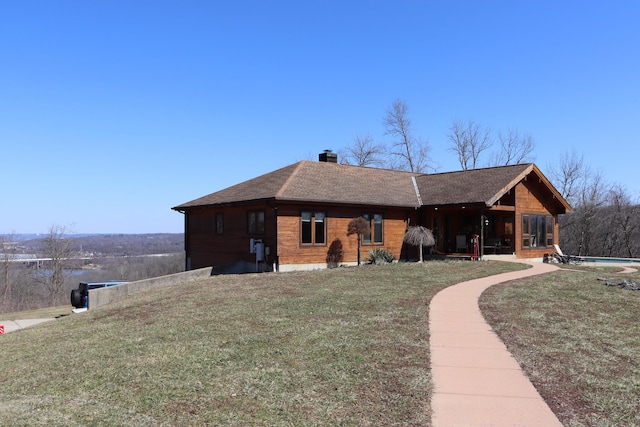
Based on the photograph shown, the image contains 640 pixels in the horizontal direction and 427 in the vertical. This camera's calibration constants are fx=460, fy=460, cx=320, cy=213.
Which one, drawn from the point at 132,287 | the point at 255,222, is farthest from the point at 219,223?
the point at 132,287

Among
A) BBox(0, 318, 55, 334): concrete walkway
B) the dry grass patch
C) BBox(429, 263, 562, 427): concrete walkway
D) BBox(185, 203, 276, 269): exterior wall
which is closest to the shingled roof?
the dry grass patch

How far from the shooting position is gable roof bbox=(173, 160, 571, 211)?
19.4 metres

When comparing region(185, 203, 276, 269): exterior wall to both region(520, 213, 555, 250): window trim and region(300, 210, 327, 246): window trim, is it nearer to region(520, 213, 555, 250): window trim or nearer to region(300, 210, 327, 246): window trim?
region(300, 210, 327, 246): window trim

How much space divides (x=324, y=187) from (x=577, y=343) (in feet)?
46.5

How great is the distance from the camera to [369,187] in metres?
22.4

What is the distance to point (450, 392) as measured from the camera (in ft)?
16.3

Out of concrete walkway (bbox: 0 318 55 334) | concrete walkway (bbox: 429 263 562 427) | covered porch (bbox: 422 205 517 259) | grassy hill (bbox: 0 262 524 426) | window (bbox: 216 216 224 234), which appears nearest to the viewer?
concrete walkway (bbox: 429 263 562 427)

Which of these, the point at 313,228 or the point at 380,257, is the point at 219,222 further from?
the point at 380,257

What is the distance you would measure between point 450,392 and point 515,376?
1078mm

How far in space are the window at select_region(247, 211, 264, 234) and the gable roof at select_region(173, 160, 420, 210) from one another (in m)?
0.77

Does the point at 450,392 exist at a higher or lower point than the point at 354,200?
lower

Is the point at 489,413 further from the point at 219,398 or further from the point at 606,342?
the point at 606,342

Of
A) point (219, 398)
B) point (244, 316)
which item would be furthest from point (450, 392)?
point (244, 316)

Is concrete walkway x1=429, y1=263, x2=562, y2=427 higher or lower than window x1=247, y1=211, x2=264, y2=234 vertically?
lower
